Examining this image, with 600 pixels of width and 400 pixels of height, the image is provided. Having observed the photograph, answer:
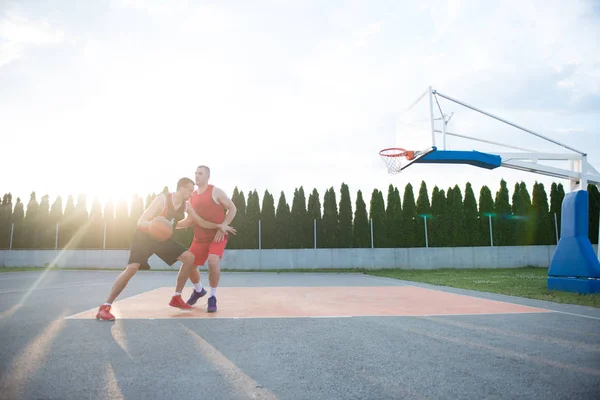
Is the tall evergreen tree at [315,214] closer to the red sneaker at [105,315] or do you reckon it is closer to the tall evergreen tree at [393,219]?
the tall evergreen tree at [393,219]

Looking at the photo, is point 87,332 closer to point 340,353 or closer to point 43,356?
point 43,356

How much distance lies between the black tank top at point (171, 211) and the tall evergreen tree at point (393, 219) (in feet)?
73.1

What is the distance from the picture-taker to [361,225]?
88.3ft

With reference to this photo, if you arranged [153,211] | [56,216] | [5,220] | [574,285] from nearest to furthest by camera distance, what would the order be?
[153,211] → [574,285] → [5,220] → [56,216]

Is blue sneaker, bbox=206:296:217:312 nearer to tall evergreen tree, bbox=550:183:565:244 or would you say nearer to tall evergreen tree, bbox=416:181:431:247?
tall evergreen tree, bbox=416:181:431:247

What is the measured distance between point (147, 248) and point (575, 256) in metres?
8.99

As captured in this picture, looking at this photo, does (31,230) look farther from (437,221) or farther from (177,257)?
(177,257)

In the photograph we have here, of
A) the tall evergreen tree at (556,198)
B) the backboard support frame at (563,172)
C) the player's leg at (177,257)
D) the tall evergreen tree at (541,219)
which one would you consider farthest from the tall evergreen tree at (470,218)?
the player's leg at (177,257)

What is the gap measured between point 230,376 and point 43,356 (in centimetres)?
164

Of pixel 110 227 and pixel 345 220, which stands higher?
pixel 345 220

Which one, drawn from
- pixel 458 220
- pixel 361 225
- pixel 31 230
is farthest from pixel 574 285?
pixel 31 230

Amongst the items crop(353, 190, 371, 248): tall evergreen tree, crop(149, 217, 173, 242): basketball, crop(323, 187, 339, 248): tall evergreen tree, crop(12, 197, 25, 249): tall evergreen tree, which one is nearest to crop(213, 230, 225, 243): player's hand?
crop(149, 217, 173, 242): basketball

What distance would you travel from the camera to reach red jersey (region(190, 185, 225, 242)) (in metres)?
5.44

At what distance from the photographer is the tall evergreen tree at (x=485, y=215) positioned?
1016 inches
